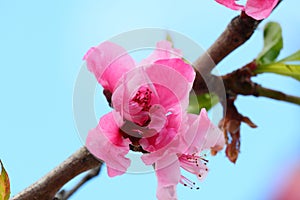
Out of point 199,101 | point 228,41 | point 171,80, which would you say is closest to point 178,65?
point 171,80

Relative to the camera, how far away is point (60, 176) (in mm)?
696

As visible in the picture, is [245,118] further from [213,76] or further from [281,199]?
[281,199]

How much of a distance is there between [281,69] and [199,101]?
0.16 metres

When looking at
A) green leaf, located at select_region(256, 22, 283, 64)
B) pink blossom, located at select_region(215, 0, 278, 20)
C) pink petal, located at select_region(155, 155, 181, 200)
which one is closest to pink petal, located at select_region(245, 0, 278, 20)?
pink blossom, located at select_region(215, 0, 278, 20)

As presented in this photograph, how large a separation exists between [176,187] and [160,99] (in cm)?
10

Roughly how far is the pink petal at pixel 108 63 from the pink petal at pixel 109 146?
0.04m

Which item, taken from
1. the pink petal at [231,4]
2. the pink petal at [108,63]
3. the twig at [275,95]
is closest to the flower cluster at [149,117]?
the pink petal at [108,63]

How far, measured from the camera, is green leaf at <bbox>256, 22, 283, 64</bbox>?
1021mm

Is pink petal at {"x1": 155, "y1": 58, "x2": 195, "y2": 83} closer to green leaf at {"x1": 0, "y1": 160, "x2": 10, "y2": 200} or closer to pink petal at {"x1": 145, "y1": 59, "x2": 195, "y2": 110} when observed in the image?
pink petal at {"x1": 145, "y1": 59, "x2": 195, "y2": 110}

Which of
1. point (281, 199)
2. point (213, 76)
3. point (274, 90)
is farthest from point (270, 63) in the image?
point (281, 199)

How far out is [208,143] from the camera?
2.17 ft

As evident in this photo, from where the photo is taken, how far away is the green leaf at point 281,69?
3.14 ft

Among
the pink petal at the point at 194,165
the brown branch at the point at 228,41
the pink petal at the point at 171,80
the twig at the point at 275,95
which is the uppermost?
the pink petal at the point at 171,80

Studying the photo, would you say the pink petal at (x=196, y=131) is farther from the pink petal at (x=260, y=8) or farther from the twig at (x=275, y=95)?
the twig at (x=275, y=95)
